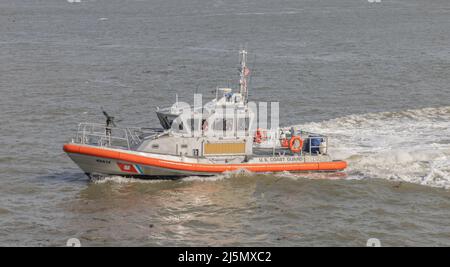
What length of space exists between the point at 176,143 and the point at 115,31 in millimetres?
56332

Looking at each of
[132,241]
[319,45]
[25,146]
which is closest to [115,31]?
[319,45]

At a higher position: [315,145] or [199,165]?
[315,145]

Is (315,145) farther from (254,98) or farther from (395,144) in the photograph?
(254,98)

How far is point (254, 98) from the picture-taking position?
1781 inches

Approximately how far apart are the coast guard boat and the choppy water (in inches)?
21.6

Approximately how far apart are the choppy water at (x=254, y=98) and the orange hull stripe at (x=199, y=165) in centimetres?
44

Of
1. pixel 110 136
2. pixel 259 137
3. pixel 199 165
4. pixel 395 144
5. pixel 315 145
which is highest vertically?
pixel 110 136

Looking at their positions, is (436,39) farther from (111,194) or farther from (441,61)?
(111,194)

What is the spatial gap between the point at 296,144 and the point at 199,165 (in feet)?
14.2

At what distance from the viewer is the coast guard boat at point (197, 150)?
28.2 metres

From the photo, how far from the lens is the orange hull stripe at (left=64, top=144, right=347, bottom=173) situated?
91.5ft

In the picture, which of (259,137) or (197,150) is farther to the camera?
(259,137)

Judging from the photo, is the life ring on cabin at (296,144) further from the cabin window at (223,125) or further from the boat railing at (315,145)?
the cabin window at (223,125)

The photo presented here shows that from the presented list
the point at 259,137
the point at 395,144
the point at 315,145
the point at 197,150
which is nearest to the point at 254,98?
the point at 395,144
